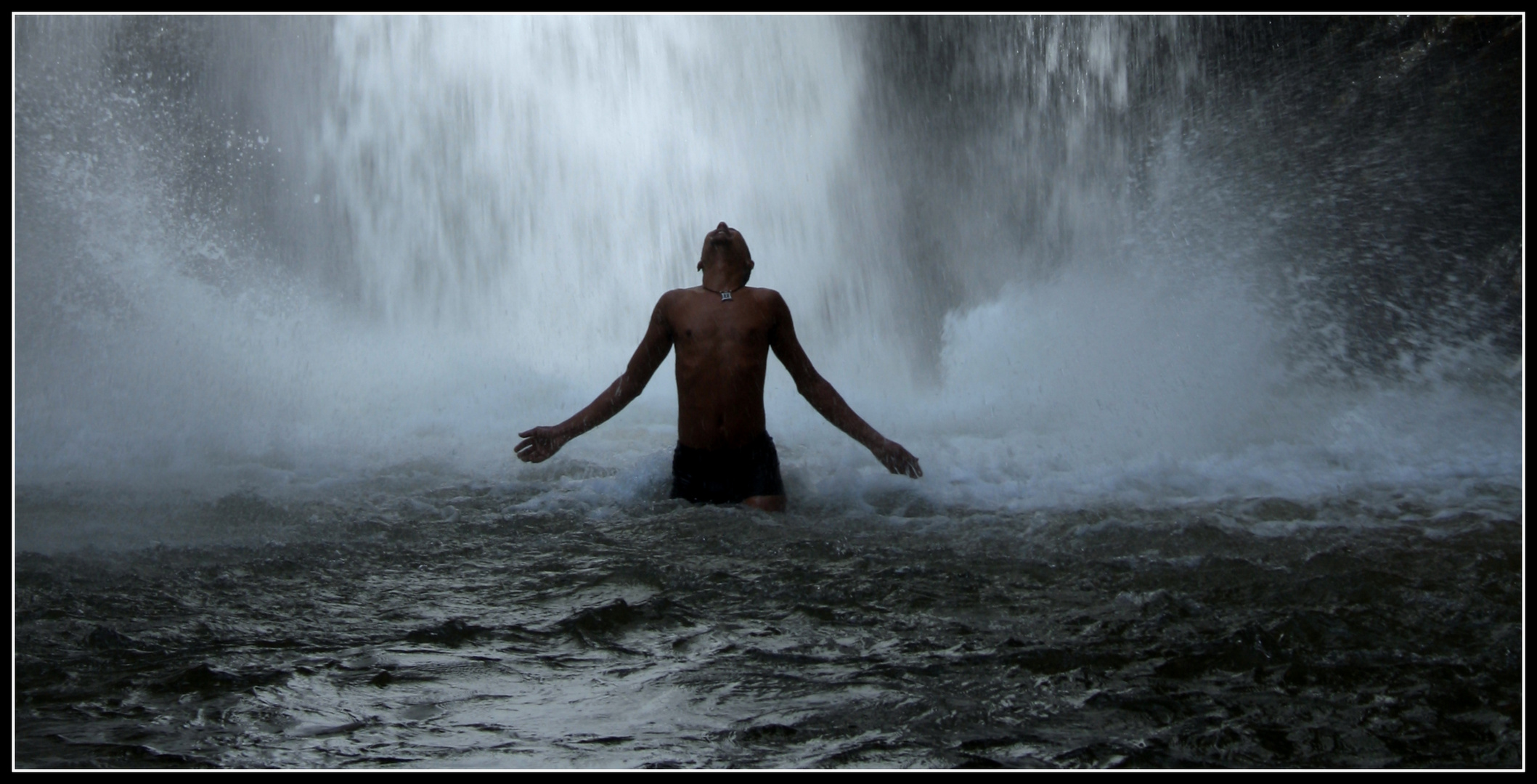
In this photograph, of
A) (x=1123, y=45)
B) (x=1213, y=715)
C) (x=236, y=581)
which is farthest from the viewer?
(x=1123, y=45)

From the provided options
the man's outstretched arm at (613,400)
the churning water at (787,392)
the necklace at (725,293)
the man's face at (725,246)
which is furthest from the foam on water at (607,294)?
the man's face at (725,246)

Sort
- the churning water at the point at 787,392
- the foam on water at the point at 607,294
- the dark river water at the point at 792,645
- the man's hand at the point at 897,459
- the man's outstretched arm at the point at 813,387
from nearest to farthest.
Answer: the dark river water at the point at 792,645 → the churning water at the point at 787,392 → the man's hand at the point at 897,459 → the man's outstretched arm at the point at 813,387 → the foam on water at the point at 607,294

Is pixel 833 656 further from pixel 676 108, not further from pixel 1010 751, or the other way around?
pixel 676 108

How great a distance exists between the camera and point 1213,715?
1940mm

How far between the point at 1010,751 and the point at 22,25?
36.0ft

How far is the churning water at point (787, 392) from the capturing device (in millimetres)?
2072

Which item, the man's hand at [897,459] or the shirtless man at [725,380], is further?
the shirtless man at [725,380]

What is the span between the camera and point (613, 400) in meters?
3.81

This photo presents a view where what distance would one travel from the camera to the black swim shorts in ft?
12.7

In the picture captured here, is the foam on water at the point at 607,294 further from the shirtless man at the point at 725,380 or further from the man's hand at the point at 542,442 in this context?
the man's hand at the point at 542,442

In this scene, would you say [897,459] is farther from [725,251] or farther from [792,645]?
[792,645]

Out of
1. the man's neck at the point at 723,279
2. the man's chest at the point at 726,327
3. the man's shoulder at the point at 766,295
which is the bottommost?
the man's chest at the point at 726,327

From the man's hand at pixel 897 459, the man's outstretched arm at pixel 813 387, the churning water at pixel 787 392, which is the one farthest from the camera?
the man's outstretched arm at pixel 813 387

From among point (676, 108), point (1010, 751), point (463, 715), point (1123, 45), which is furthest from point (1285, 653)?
point (676, 108)
